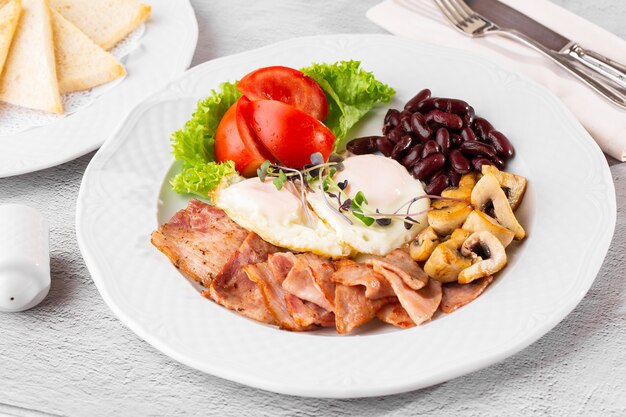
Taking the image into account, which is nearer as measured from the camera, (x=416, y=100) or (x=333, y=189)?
(x=333, y=189)

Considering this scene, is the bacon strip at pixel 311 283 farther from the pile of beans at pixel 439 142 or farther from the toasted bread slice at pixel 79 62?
the toasted bread slice at pixel 79 62

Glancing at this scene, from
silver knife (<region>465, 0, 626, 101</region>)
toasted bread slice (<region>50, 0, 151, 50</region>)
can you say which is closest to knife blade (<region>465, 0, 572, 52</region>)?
silver knife (<region>465, 0, 626, 101</region>)

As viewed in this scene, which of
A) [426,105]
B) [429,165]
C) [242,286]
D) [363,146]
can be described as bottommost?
[242,286]

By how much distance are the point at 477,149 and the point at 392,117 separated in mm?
583

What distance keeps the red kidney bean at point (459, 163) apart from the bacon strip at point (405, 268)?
0.63 m

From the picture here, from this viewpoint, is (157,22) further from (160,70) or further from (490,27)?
(490,27)

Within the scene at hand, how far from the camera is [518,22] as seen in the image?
197 inches

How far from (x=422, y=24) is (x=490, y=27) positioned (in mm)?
516

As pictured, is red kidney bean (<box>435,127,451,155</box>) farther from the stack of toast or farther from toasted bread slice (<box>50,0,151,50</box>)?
toasted bread slice (<box>50,0,151,50</box>)

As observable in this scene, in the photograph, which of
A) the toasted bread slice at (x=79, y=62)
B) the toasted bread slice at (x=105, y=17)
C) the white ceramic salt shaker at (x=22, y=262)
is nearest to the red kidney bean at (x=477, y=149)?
the white ceramic salt shaker at (x=22, y=262)

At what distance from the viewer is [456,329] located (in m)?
3.06

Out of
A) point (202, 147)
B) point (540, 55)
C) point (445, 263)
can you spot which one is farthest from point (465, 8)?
point (445, 263)

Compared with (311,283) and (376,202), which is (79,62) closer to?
(376,202)

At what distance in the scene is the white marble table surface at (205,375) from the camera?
Answer: 3006 mm
